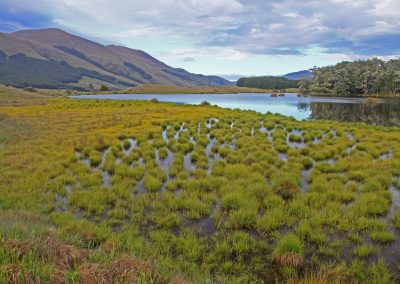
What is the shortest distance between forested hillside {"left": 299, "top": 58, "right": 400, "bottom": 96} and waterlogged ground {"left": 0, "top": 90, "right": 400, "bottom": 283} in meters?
115

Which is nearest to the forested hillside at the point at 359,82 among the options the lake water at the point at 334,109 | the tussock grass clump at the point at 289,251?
the lake water at the point at 334,109

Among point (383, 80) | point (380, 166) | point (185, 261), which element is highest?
point (383, 80)

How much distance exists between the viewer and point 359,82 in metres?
116

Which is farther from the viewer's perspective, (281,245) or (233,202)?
(233,202)

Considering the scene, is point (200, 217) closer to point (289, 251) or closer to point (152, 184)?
point (289, 251)

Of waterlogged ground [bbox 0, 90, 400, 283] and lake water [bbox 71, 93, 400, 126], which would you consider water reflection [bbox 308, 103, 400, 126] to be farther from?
waterlogged ground [bbox 0, 90, 400, 283]

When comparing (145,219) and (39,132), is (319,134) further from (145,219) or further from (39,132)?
(39,132)

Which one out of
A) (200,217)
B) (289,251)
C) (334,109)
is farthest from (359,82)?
(289,251)

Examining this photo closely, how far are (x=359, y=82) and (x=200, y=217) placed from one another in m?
129

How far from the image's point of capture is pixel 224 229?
7.38 m

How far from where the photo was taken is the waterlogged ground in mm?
5047

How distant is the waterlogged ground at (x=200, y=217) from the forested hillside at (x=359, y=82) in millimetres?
115036

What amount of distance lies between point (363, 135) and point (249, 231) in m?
19.2

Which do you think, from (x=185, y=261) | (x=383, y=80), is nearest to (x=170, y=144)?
(x=185, y=261)
